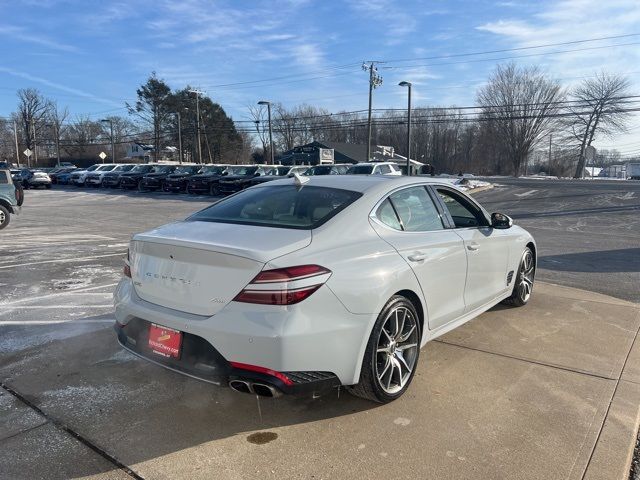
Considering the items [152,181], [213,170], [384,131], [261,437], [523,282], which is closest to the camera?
[261,437]

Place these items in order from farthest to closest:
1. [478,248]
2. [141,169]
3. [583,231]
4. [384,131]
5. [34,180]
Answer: [384,131], [141,169], [34,180], [583,231], [478,248]

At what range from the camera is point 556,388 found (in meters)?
3.60

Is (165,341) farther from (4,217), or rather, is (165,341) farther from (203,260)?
(4,217)

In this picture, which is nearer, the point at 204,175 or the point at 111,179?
the point at 204,175

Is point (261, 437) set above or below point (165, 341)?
below

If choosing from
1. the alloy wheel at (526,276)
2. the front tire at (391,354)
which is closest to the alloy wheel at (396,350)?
the front tire at (391,354)

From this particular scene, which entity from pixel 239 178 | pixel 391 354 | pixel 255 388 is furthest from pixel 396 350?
pixel 239 178

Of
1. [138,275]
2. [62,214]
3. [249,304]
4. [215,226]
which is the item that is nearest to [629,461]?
[249,304]

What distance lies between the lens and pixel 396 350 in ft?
11.0

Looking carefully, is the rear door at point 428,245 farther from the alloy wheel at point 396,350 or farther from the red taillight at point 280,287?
the red taillight at point 280,287

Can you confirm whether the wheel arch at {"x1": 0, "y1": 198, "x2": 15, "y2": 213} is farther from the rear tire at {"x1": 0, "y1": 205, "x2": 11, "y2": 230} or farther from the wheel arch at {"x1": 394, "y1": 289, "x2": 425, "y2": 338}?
the wheel arch at {"x1": 394, "y1": 289, "x2": 425, "y2": 338}

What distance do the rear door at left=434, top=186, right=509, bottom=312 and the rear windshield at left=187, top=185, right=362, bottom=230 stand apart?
1.15 m

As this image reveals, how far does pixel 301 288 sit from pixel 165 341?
3.10 feet

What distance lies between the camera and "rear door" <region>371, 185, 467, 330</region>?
351 cm
